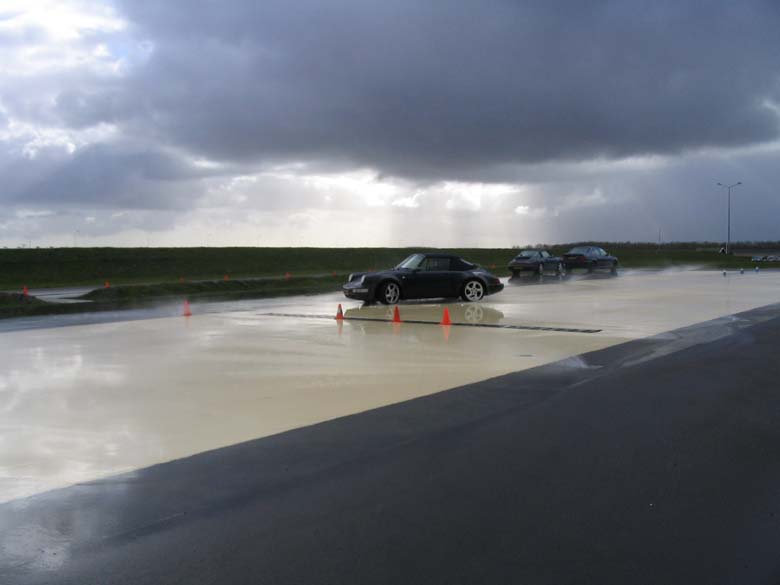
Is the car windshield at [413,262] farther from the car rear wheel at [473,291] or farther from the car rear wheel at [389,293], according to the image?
the car rear wheel at [473,291]

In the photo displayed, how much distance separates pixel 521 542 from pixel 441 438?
103 inches

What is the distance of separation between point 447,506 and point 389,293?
56.5 ft

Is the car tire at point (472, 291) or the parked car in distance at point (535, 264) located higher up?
the parked car in distance at point (535, 264)

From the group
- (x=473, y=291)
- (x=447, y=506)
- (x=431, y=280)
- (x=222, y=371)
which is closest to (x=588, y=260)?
(x=473, y=291)

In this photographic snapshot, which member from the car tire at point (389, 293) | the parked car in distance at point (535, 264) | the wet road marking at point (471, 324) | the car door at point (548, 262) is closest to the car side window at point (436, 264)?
the car tire at point (389, 293)

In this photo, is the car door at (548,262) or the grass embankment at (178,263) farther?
the grass embankment at (178,263)

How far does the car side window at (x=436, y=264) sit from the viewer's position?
23.4m

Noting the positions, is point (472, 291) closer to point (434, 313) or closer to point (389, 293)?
point (389, 293)

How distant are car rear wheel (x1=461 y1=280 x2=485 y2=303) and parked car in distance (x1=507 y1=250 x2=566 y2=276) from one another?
1841 centimetres

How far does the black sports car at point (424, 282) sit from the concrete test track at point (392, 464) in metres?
8.59

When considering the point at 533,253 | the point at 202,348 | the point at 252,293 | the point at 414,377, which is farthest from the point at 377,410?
the point at 533,253

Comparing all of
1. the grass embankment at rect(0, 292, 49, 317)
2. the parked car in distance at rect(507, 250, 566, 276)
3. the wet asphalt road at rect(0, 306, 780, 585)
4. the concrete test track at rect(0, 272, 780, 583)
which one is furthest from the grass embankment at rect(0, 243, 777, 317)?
the wet asphalt road at rect(0, 306, 780, 585)

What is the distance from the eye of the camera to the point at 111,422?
325 inches

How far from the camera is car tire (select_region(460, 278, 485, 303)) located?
2403 cm
